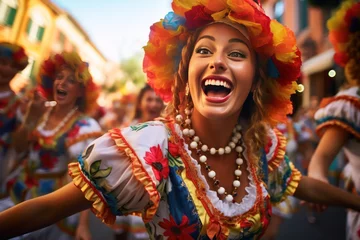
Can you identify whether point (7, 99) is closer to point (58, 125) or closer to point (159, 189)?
point (58, 125)

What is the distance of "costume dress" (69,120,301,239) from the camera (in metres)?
1.18

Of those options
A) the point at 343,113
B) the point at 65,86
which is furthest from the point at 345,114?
the point at 65,86

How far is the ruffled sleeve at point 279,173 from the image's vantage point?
64.3 inches

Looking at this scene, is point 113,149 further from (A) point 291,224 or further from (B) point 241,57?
(A) point 291,224

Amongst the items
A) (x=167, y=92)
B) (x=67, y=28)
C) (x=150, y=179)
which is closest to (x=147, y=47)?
(x=167, y=92)

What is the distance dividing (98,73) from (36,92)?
4129 cm

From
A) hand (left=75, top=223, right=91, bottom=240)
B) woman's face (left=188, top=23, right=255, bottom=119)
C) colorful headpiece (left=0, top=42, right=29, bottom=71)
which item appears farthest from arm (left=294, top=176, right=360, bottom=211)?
colorful headpiece (left=0, top=42, right=29, bottom=71)

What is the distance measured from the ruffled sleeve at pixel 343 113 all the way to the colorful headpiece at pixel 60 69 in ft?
5.66

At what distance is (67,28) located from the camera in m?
23.7

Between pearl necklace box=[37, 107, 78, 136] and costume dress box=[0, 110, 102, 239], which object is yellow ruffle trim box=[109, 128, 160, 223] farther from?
pearl necklace box=[37, 107, 78, 136]

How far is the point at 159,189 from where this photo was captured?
1.22m

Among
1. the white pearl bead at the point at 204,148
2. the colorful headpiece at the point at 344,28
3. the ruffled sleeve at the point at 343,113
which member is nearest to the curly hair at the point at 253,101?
the white pearl bead at the point at 204,148

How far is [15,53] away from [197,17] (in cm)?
187

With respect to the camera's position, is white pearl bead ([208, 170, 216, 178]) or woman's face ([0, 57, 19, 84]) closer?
white pearl bead ([208, 170, 216, 178])
